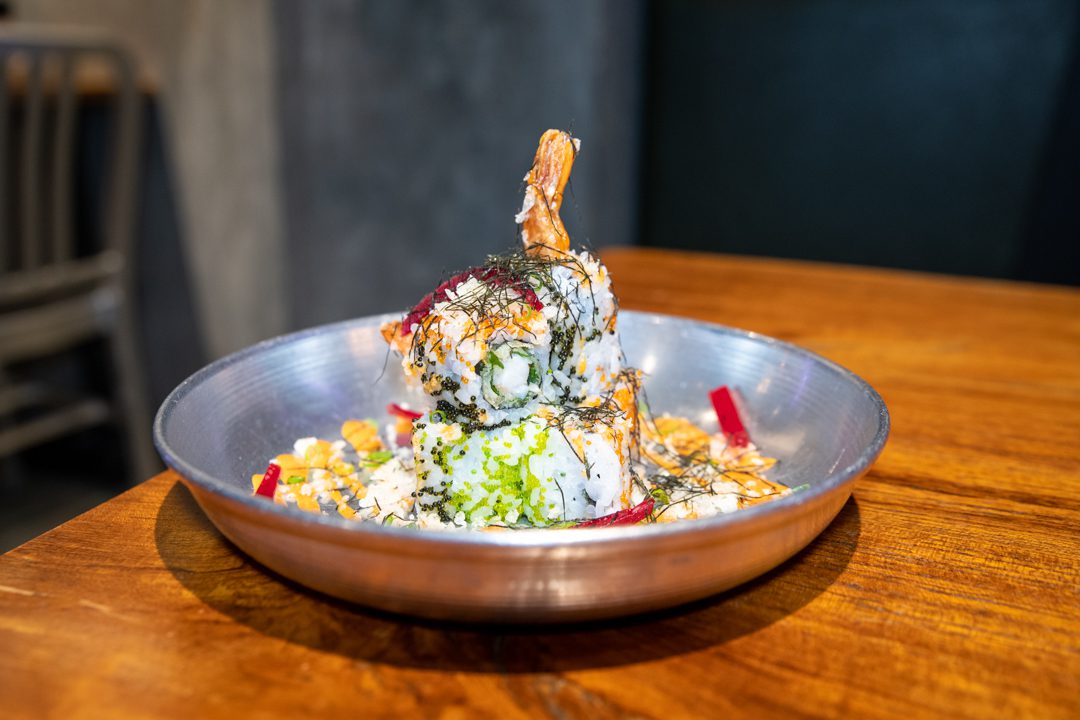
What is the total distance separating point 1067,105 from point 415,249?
194cm

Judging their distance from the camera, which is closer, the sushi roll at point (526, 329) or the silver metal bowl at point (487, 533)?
the silver metal bowl at point (487, 533)

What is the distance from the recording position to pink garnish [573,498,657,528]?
0.56m

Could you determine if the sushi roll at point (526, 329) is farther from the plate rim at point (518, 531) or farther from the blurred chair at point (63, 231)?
the blurred chair at point (63, 231)

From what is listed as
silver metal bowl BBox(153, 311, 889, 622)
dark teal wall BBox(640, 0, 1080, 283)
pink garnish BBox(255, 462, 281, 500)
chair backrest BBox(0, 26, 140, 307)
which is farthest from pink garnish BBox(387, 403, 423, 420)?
dark teal wall BBox(640, 0, 1080, 283)

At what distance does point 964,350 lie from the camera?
112cm

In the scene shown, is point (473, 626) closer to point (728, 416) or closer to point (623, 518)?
point (623, 518)

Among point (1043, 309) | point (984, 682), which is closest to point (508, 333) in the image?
point (984, 682)

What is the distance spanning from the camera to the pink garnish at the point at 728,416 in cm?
76

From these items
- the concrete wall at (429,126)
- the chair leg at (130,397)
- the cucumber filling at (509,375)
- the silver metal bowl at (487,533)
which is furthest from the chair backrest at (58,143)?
the cucumber filling at (509,375)

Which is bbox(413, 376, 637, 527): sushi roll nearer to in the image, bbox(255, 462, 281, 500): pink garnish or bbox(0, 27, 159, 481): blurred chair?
bbox(255, 462, 281, 500): pink garnish

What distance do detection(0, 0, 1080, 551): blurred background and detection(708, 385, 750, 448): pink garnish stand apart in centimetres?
150

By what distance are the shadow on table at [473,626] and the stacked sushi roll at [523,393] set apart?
0.11m

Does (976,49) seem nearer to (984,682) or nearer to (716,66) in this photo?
(716,66)

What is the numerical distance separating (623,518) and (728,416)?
247 mm
